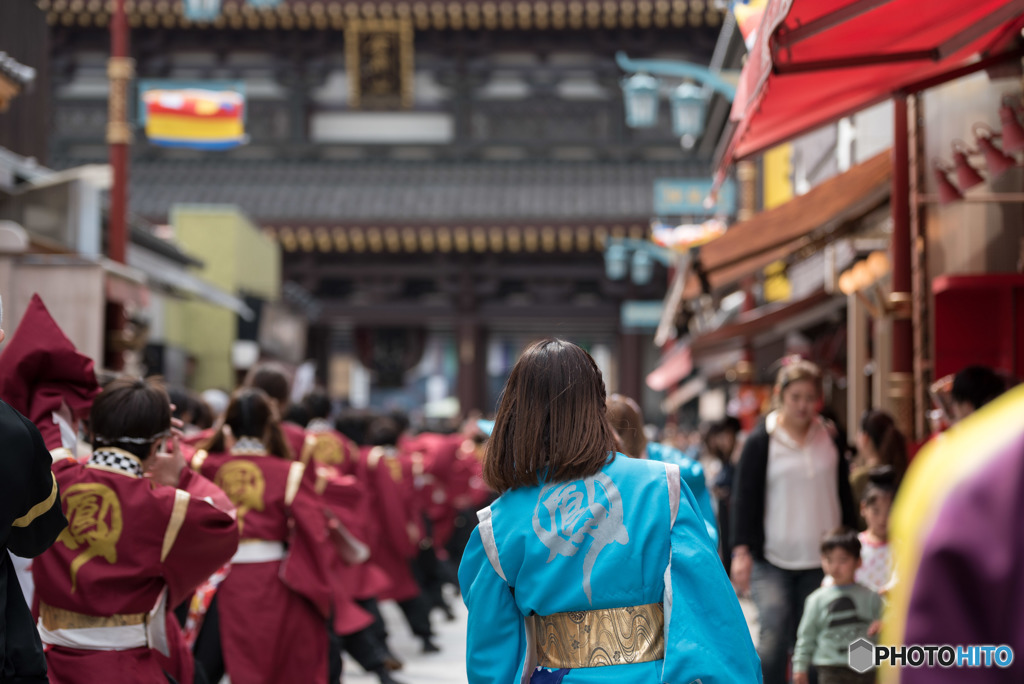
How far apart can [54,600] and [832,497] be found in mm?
3409

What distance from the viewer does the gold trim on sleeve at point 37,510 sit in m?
3.16

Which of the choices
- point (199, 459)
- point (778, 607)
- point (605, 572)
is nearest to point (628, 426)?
point (778, 607)

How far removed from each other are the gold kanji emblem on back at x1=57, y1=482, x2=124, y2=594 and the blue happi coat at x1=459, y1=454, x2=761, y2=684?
1.43 m

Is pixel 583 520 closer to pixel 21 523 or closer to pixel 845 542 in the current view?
pixel 21 523

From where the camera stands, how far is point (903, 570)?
123 centimetres

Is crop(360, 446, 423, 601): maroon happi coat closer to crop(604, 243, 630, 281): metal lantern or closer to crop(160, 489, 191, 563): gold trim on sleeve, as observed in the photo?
crop(160, 489, 191, 563): gold trim on sleeve

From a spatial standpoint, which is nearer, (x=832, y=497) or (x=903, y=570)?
(x=903, y=570)

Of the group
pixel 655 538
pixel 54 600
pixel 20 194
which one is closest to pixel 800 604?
pixel 655 538

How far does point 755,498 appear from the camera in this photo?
553cm

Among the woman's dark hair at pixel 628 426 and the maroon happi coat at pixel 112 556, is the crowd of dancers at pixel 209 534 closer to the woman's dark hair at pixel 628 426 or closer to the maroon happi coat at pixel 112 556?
the maroon happi coat at pixel 112 556

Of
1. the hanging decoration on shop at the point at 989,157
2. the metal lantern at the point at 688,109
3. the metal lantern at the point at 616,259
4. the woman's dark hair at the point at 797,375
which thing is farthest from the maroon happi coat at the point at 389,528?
the metal lantern at the point at 616,259

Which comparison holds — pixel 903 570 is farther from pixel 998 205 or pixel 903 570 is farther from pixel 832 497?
pixel 998 205

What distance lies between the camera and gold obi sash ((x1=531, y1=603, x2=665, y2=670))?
9.77ft

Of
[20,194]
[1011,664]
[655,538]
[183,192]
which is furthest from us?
[183,192]
